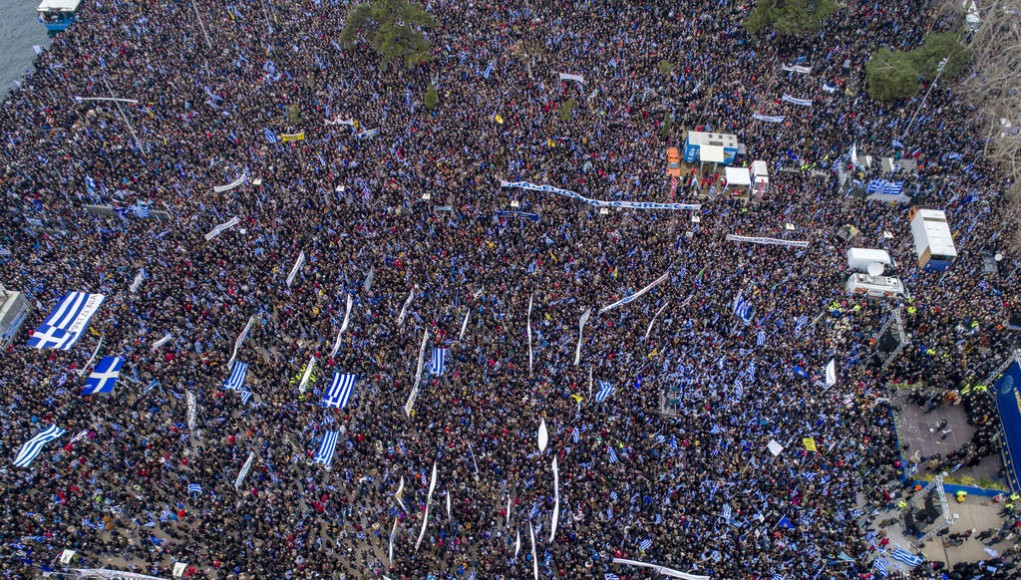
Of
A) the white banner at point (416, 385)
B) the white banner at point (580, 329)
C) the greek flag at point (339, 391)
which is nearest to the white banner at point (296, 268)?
the greek flag at point (339, 391)

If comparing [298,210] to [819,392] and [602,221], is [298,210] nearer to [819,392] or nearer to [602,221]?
[602,221]

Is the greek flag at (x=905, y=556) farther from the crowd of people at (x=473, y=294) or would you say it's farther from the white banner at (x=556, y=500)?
the white banner at (x=556, y=500)

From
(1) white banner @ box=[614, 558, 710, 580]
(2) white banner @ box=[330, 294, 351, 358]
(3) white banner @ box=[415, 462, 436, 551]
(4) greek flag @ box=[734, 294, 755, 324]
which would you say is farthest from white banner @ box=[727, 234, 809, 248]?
(3) white banner @ box=[415, 462, 436, 551]

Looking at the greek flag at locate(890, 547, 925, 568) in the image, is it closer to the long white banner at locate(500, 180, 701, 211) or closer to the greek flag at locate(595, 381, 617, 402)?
the greek flag at locate(595, 381, 617, 402)

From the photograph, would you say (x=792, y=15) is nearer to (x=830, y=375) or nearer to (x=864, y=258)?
(x=864, y=258)

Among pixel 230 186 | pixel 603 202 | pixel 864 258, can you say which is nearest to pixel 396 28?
pixel 230 186

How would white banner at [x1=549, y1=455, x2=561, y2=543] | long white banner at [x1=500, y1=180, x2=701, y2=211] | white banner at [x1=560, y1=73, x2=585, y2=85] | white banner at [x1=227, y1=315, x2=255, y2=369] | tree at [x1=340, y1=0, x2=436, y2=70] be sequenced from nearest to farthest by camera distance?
white banner at [x1=549, y1=455, x2=561, y2=543], white banner at [x1=227, y1=315, x2=255, y2=369], long white banner at [x1=500, y1=180, x2=701, y2=211], tree at [x1=340, y1=0, x2=436, y2=70], white banner at [x1=560, y1=73, x2=585, y2=85]

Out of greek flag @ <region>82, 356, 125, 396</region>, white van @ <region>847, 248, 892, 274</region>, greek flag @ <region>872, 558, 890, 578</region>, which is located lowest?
greek flag @ <region>872, 558, 890, 578</region>
